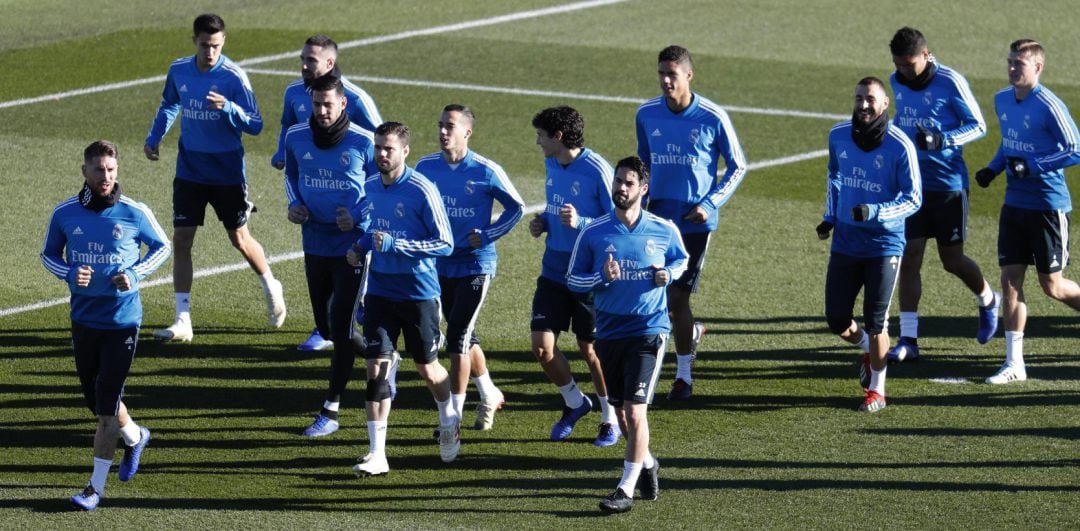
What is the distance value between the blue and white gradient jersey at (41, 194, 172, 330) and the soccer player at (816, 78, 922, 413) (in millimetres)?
4720

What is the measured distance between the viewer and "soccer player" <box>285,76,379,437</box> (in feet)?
39.5

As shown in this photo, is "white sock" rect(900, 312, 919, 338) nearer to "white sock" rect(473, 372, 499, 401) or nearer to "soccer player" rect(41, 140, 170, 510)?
"white sock" rect(473, 372, 499, 401)

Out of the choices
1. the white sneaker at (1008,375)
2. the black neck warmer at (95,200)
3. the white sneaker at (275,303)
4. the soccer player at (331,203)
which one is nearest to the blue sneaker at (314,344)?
the white sneaker at (275,303)

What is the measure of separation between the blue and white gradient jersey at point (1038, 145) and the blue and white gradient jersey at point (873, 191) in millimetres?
1330

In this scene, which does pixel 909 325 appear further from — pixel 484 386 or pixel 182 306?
pixel 182 306

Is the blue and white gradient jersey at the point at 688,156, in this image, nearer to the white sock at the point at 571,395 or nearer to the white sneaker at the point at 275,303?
the white sock at the point at 571,395

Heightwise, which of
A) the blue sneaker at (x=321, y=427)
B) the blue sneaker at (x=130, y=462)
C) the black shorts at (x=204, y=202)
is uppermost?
the black shorts at (x=204, y=202)

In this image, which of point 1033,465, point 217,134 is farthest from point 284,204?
point 1033,465

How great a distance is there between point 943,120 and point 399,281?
4.91 m

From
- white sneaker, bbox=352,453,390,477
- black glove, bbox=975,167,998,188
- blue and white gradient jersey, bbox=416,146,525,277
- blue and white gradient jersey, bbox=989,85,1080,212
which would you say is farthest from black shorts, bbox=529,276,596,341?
blue and white gradient jersey, bbox=989,85,1080,212

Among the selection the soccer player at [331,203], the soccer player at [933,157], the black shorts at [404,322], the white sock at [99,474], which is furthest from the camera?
the soccer player at [933,157]

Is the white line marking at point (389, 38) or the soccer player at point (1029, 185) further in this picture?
the white line marking at point (389, 38)

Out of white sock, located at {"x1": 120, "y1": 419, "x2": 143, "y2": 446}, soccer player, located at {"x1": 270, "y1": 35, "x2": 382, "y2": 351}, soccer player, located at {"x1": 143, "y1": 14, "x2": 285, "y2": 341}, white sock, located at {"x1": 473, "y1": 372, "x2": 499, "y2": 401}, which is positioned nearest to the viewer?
white sock, located at {"x1": 120, "y1": 419, "x2": 143, "y2": 446}

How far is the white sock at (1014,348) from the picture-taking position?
13.1 metres
